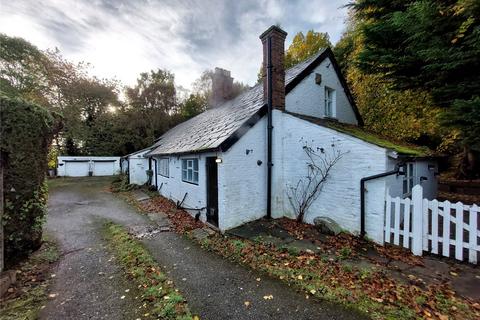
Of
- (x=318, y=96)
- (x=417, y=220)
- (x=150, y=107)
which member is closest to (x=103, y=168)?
(x=150, y=107)

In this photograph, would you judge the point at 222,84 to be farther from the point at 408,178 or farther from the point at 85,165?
the point at 85,165

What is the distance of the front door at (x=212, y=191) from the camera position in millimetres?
7691

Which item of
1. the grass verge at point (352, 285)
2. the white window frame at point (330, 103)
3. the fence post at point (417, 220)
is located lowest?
the grass verge at point (352, 285)

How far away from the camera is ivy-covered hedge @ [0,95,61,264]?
4648mm

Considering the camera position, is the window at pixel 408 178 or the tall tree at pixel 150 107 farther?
the tall tree at pixel 150 107

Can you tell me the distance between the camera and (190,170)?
9.40 meters

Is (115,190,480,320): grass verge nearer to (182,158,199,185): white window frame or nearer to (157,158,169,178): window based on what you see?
(182,158,199,185): white window frame

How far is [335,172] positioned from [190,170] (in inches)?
229

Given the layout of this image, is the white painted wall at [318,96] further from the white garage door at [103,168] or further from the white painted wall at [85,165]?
the white garage door at [103,168]

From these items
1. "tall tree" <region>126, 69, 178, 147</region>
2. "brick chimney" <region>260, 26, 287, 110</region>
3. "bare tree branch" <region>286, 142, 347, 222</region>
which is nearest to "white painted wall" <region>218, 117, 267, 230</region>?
"brick chimney" <region>260, 26, 287, 110</region>

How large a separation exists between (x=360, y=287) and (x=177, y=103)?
31498 millimetres

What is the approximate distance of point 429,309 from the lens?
3.29m

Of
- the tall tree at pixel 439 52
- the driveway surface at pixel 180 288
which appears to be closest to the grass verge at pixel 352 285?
the driveway surface at pixel 180 288

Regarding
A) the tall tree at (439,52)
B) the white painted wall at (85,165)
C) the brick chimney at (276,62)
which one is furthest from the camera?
the white painted wall at (85,165)
